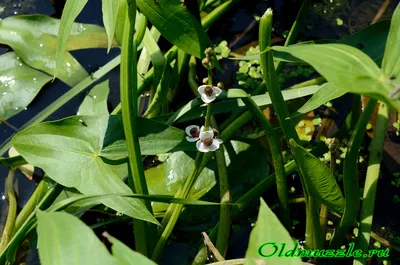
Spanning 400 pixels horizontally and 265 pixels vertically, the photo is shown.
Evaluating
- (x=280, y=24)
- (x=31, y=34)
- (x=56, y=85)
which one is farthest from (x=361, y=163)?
(x=31, y=34)

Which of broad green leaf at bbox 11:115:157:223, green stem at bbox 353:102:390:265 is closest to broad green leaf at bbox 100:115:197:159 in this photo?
broad green leaf at bbox 11:115:157:223

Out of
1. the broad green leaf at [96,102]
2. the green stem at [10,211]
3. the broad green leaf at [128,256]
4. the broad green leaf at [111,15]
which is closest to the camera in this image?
the broad green leaf at [128,256]

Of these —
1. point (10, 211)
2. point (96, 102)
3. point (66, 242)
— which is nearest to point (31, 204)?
point (10, 211)

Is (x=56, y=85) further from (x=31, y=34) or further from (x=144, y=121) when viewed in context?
(x=144, y=121)

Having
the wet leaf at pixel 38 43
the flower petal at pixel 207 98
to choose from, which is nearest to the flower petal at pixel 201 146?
the flower petal at pixel 207 98

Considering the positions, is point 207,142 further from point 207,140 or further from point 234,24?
point 234,24

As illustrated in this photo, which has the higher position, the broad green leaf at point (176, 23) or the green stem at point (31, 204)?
the broad green leaf at point (176, 23)

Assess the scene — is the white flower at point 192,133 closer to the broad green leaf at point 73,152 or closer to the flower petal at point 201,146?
the flower petal at point 201,146
